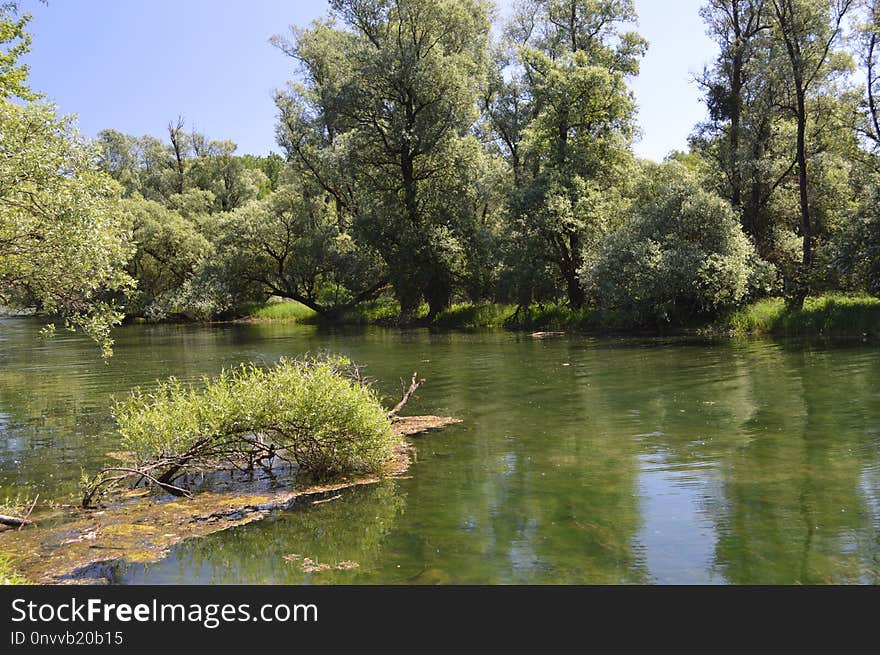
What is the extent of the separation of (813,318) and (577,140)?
1744cm

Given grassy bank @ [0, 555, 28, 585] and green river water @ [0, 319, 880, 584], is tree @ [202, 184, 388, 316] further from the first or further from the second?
grassy bank @ [0, 555, 28, 585]

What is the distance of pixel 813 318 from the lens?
112 ft

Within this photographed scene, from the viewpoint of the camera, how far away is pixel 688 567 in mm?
8172

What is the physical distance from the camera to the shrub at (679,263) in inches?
1369

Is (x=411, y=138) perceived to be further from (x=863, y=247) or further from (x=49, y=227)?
(x=49, y=227)

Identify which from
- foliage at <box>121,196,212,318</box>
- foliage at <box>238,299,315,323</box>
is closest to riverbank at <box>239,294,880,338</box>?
foliage at <box>238,299,315,323</box>

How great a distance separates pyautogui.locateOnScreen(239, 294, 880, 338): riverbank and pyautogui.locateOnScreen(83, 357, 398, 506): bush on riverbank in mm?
27738

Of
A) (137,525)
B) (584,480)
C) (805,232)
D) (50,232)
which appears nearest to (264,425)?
(137,525)

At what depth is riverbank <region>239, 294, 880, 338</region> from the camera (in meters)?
33.2

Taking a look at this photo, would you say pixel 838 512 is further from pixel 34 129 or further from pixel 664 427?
pixel 34 129

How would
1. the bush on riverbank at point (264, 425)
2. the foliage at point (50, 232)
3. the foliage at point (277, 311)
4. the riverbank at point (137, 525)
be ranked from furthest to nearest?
1. the foliage at point (277, 311)
2. the foliage at point (50, 232)
3. the bush on riverbank at point (264, 425)
4. the riverbank at point (137, 525)

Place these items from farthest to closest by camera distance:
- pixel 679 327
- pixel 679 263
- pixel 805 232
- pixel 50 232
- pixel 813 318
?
pixel 679 327 → pixel 805 232 → pixel 679 263 → pixel 813 318 → pixel 50 232

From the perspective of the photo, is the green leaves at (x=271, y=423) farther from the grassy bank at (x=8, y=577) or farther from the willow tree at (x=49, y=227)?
the willow tree at (x=49, y=227)

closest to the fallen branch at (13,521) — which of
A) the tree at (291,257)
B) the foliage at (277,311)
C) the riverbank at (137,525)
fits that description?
the riverbank at (137,525)
